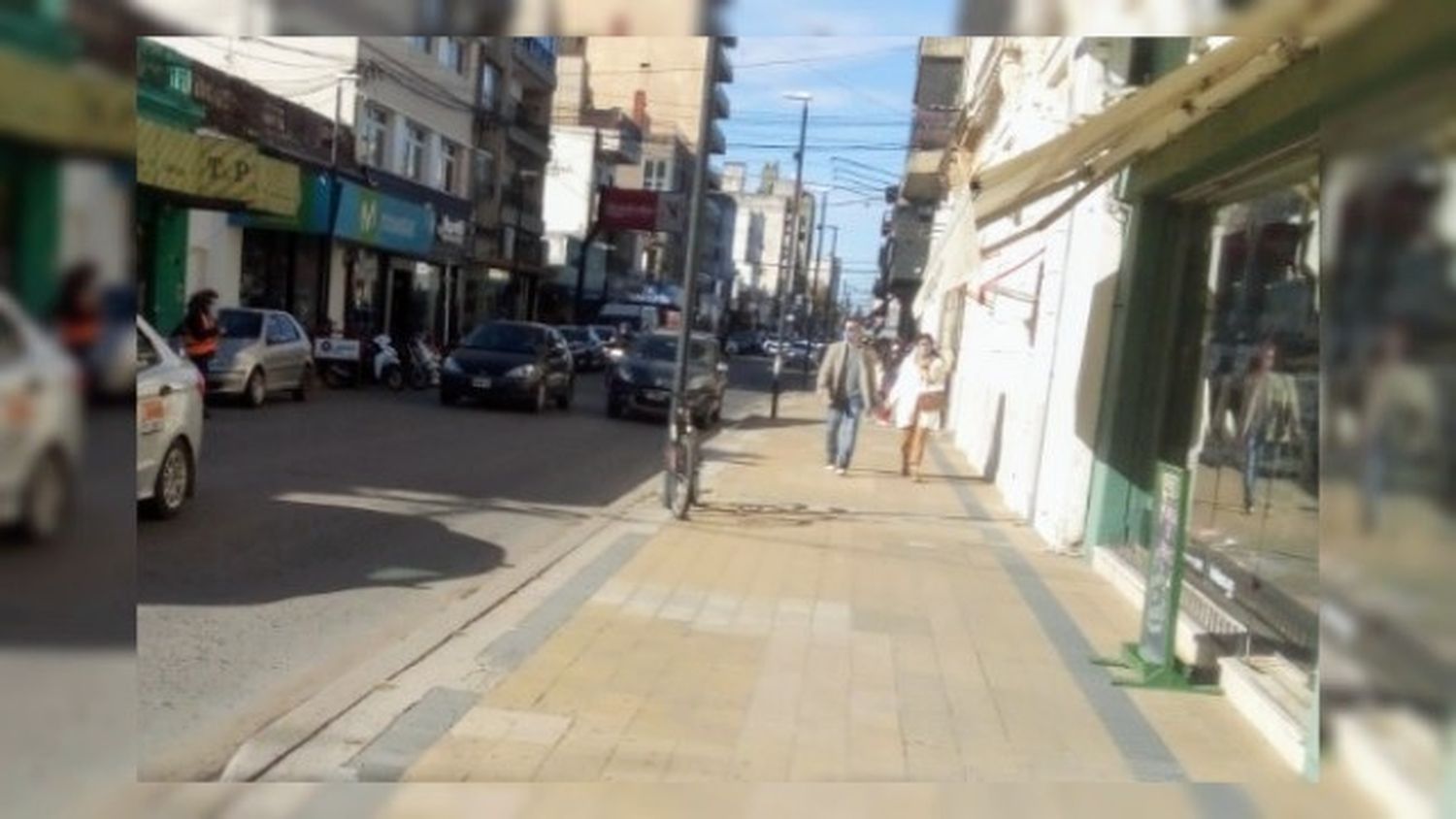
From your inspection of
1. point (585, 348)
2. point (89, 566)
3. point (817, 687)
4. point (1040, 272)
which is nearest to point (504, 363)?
point (585, 348)

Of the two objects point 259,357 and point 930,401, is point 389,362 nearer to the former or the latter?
point 259,357

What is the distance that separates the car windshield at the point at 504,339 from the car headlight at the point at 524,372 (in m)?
0.19

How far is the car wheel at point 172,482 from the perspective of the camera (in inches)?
200

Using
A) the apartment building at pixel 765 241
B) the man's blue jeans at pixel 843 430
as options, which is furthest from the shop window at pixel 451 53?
the man's blue jeans at pixel 843 430

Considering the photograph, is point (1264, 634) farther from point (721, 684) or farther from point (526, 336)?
point (526, 336)

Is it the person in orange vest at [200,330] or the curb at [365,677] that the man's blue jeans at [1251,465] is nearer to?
the curb at [365,677]

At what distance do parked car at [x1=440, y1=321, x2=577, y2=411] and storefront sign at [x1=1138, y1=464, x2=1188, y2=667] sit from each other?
100.0 inches

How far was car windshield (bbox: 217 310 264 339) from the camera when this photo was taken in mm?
3984

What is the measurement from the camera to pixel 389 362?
471 cm

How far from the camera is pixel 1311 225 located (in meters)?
4.70

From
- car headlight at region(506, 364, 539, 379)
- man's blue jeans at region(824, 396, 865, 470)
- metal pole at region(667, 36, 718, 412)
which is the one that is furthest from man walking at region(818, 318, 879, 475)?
car headlight at region(506, 364, 539, 379)

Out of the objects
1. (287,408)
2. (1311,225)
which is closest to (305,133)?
(287,408)

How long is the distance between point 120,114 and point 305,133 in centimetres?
105

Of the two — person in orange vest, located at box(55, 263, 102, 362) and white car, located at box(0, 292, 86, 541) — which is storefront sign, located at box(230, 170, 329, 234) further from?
white car, located at box(0, 292, 86, 541)
